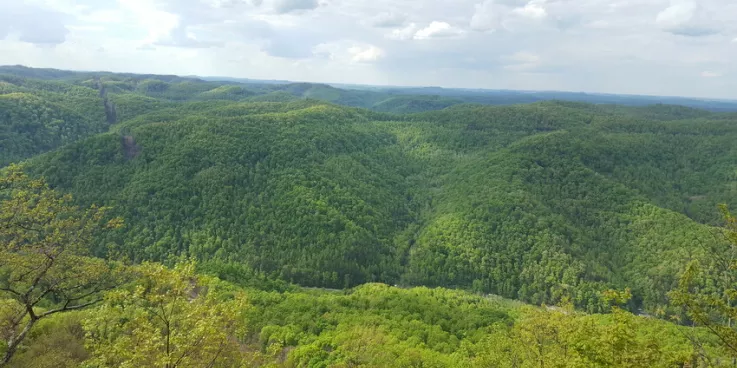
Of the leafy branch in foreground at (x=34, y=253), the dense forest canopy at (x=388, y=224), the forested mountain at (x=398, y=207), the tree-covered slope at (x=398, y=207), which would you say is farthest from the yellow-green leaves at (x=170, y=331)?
the forested mountain at (x=398, y=207)

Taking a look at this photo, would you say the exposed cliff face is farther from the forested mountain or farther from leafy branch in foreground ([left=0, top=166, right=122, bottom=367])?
leafy branch in foreground ([left=0, top=166, right=122, bottom=367])

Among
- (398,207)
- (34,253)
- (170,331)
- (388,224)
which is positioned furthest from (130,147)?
(170,331)

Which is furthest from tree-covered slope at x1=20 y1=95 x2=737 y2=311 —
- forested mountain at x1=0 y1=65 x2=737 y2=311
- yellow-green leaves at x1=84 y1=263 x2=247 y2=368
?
yellow-green leaves at x1=84 y1=263 x2=247 y2=368

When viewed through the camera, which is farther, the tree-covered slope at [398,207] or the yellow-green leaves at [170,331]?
the tree-covered slope at [398,207]

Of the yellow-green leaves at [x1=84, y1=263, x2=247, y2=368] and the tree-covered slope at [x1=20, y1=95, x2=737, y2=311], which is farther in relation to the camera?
the tree-covered slope at [x1=20, y1=95, x2=737, y2=311]

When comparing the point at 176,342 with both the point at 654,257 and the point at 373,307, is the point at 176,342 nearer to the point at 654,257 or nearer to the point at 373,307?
the point at 373,307

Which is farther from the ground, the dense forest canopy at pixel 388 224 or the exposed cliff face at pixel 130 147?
the exposed cliff face at pixel 130 147

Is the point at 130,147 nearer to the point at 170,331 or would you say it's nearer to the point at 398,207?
the point at 398,207

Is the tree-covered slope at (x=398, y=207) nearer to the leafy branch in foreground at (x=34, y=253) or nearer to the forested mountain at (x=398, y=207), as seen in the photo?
the forested mountain at (x=398, y=207)

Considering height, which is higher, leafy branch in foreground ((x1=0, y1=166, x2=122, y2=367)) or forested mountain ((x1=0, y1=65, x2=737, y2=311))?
leafy branch in foreground ((x1=0, y1=166, x2=122, y2=367))
